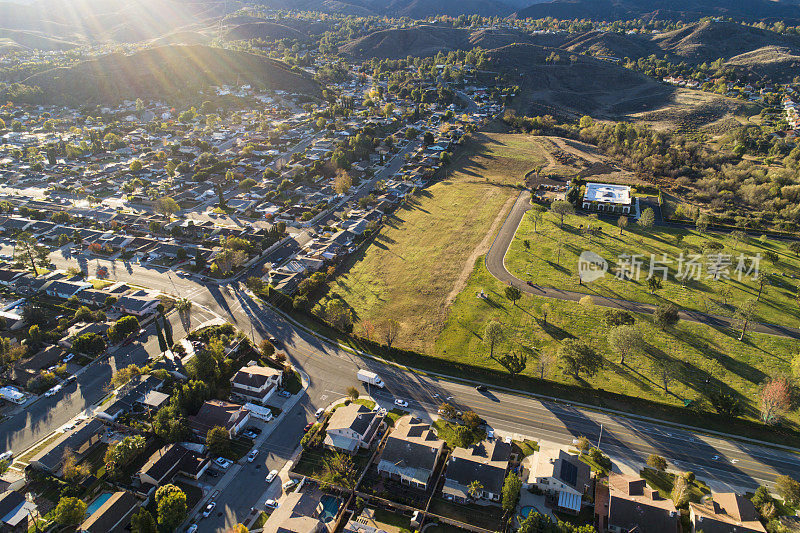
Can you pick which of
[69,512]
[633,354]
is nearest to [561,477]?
[633,354]

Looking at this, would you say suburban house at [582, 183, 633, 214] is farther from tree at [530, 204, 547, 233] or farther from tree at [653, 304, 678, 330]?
tree at [653, 304, 678, 330]

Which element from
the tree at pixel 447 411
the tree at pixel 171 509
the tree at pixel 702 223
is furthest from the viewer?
the tree at pixel 702 223

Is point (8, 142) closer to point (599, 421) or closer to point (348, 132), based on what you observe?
point (348, 132)

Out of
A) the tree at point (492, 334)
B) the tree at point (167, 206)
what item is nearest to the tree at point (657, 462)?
the tree at point (492, 334)

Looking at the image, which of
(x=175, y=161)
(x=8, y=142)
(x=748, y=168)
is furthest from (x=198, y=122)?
(x=748, y=168)

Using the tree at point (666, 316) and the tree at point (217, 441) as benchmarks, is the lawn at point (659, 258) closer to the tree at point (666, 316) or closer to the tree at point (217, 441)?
the tree at point (666, 316)

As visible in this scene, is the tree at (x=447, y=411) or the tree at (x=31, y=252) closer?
the tree at (x=447, y=411)
